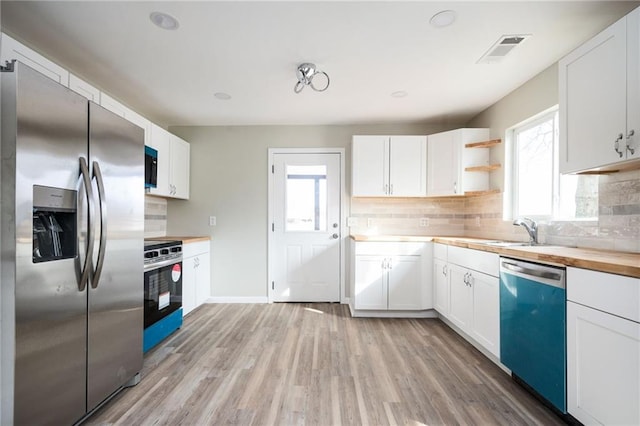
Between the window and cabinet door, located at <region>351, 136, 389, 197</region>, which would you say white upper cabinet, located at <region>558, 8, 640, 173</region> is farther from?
cabinet door, located at <region>351, 136, 389, 197</region>

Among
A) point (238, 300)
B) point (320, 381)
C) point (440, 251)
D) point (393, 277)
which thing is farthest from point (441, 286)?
point (238, 300)

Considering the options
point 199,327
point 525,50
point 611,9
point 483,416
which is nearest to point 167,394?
point 199,327

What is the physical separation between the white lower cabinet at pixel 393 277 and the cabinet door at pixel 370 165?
73 cm

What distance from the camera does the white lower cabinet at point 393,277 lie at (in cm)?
320

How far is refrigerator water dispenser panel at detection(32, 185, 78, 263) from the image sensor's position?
1.29m

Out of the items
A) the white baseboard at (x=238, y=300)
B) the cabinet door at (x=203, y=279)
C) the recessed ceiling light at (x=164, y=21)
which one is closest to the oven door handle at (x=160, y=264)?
the cabinet door at (x=203, y=279)

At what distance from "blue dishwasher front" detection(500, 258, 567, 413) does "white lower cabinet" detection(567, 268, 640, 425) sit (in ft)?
0.16

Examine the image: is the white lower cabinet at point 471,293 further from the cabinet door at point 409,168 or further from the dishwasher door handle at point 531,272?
the cabinet door at point 409,168

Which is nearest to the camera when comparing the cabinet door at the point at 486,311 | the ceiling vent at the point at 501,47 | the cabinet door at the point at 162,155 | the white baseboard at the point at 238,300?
the ceiling vent at the point at 501,47

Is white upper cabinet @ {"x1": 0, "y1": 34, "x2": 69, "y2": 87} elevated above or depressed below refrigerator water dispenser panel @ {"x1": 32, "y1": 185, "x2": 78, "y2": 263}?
above

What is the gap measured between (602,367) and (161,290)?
2919 millimetres

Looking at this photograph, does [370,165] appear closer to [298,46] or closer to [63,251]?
[298,46]

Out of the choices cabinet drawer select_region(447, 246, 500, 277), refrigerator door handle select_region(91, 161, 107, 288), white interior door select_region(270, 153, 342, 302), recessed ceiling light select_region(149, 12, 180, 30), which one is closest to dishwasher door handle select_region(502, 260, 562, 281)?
cabinet drawer select_region(447, 246, 500, 277)

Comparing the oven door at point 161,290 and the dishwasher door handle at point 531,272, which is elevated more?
the dishwasher door handle at point 531,272
